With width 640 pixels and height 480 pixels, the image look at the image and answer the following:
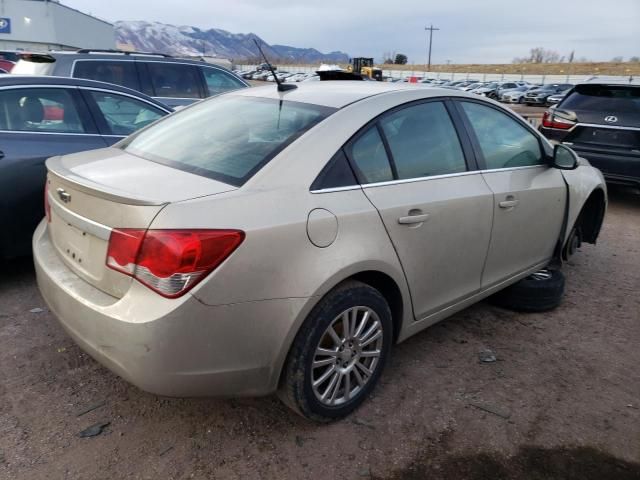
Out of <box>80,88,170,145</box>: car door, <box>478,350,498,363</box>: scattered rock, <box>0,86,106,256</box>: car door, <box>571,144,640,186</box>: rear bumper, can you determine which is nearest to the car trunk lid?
<box>0,86,106,256</box>: car door

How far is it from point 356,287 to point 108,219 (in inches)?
44.9

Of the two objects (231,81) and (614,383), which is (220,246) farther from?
(231,81)

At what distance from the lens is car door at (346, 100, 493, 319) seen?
8.63ft

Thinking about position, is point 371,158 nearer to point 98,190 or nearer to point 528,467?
point 98,190

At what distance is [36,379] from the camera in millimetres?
2857

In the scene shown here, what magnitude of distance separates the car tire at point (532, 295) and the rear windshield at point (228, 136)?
Result: 2.16 meters

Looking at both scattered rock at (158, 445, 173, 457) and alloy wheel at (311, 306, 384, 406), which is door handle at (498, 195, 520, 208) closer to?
alloy wheel at (311, 306, 384, 406)

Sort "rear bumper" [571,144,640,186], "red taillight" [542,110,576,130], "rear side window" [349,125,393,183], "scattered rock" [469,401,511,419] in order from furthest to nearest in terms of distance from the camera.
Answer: "red taillight" [542,110,576,130] < "rear bumper" [571,144,640,186] < "scattered rock" [469,401,511,419] < "rear side window" [349,125,393,183]

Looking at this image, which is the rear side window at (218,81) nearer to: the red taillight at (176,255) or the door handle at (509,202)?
the door handle at (509,202)

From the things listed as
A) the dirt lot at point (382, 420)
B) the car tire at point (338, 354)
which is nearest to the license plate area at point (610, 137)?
the dirt lot at point (382, 420)

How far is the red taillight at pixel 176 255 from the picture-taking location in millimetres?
1972

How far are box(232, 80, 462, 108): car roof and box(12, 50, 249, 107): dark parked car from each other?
16.1ft

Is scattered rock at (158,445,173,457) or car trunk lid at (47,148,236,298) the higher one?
car trunk lid at (47,148,236,298)

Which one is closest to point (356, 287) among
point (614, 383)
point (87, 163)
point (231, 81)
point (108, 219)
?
point (108, 219)
